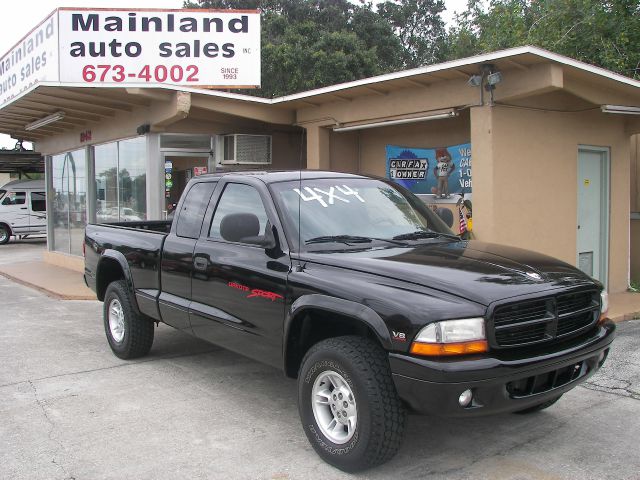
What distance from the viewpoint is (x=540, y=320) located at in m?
3.61

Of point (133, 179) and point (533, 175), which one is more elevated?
point (133, 179)

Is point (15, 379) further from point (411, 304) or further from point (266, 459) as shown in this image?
point (411, 304)

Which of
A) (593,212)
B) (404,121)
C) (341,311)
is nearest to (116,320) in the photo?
(341,311)

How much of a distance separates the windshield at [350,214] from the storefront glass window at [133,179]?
23.9 ft

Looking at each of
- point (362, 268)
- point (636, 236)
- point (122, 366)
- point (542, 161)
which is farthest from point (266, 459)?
point (636, 236)

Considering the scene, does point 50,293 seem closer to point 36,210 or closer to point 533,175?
point 533,175

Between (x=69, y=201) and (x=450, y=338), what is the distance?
43.5ft

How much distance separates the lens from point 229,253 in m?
4.79

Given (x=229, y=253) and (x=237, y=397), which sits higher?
(x=229, y=253)

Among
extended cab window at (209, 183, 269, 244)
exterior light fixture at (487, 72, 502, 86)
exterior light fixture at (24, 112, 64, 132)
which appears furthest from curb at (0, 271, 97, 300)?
exterior light fixture at (487, 72, 502, 86)

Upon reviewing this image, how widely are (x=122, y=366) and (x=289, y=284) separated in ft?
9.58

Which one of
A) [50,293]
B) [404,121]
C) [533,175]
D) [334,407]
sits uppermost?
[404,121]

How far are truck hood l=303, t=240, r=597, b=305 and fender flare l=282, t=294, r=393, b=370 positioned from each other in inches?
9.4

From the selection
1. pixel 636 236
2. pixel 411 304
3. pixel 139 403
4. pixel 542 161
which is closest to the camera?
pixel 411 304
